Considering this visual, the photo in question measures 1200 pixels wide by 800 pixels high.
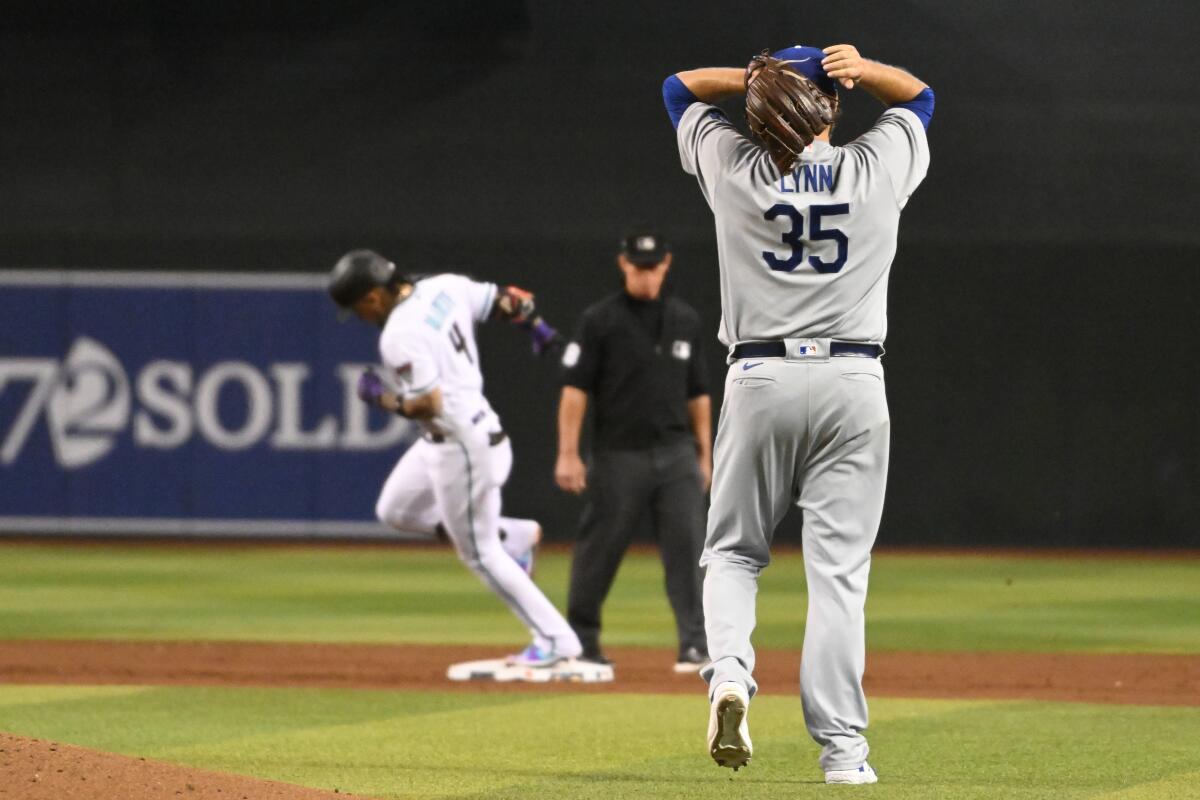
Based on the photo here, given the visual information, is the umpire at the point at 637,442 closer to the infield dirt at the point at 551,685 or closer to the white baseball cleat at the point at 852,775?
the infield dirt at the point at 551,685

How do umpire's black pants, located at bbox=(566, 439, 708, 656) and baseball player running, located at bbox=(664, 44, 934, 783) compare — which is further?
umpire's black pants, located at bbox=(566, 439, 708, 656)

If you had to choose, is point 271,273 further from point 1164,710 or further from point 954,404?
point 1164,710

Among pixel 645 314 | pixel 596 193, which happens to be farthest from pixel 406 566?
pixel 645 314

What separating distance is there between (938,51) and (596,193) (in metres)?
3.36

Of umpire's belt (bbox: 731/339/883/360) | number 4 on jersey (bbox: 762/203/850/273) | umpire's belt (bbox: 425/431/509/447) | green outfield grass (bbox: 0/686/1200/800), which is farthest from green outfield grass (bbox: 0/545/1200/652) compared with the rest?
number 4 on jersey (bbox: 762/203/850/273)

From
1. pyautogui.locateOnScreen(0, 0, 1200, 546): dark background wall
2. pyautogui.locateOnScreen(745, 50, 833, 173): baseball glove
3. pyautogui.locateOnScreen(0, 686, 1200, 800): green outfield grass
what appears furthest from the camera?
pyautogui.locateOnScreen(0, 0, 1200, 546): dark background wall

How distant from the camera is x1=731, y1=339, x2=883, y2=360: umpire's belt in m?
5.40

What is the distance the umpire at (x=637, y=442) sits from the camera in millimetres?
9203

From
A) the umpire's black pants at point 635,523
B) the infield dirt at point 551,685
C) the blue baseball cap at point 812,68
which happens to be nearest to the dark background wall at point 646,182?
the infield dirt at point 551,685

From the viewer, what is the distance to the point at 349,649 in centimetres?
1045

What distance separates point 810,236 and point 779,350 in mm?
323

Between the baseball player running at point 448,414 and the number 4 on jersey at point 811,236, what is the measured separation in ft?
10.8

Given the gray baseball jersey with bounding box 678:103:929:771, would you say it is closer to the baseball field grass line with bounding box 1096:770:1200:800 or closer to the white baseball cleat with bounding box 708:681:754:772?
the white baseball cleat with bounding box 708:681:754:772

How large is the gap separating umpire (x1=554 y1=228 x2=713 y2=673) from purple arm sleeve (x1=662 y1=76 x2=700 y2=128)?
11.0ft
